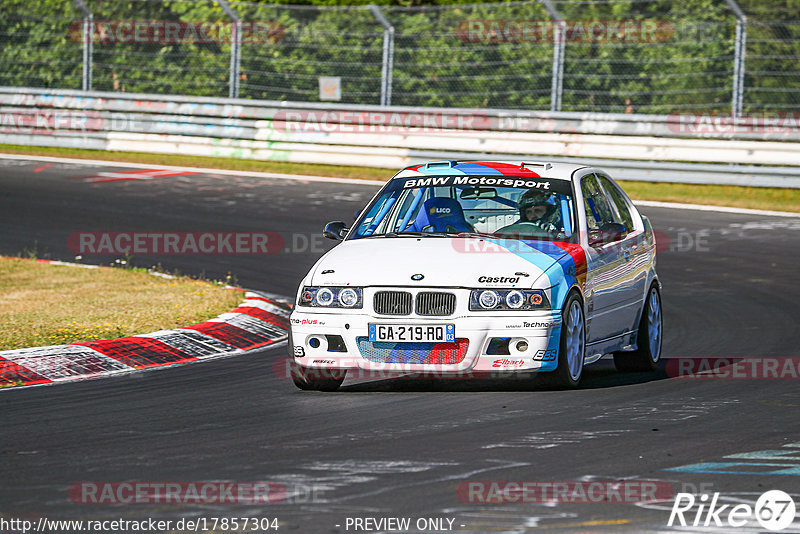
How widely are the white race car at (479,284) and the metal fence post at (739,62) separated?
12003 millimetres

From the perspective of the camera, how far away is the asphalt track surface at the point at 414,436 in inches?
227

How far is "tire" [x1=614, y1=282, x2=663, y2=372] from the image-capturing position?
10.1 metres

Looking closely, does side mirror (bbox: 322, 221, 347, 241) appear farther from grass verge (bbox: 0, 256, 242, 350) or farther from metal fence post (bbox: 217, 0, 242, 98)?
metal fence post (bbox: 217, 0, 242, 98)

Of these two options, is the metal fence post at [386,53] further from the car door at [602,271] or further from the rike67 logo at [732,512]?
the rike67 logo at [732,512]

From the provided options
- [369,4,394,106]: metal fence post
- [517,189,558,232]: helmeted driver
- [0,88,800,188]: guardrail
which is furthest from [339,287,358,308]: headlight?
[369,4,394,106]: metal fence post

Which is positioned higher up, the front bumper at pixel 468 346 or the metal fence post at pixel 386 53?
the metal fence post at pixel 386 53

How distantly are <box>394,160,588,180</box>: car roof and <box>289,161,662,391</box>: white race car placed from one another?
0.01 meters

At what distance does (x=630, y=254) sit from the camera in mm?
10188

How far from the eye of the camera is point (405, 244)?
9195mm

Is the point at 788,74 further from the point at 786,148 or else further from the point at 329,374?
the point at 329,374

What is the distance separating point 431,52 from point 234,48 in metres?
3.72
